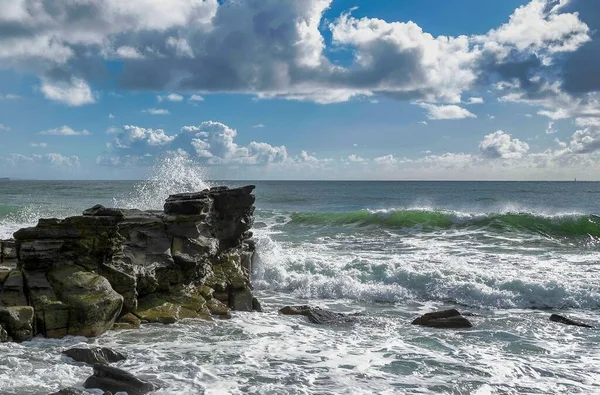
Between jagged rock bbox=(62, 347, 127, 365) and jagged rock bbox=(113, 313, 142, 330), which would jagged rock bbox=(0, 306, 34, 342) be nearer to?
jagged rock bbox=(62, 347, 127, 365)

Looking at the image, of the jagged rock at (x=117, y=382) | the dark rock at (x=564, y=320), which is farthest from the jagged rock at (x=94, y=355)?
the dark rock at (x=564, y=320)

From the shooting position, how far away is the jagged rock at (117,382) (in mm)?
8422

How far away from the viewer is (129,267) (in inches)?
526

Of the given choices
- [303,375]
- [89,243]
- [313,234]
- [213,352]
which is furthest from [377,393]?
[313,234]

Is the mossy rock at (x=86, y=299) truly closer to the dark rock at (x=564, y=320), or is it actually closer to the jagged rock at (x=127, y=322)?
the jagged rock at (x=127, y=322)

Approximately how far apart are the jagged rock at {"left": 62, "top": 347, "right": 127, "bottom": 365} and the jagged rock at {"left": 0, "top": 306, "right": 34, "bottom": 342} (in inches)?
54.1

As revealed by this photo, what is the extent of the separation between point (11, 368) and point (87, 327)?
2.03 meters

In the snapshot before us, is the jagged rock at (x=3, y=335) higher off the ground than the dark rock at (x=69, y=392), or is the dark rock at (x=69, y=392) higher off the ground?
the jagged rock at (x=3, y=335)

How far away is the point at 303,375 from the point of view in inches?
383

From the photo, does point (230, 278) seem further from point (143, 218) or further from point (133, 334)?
point (133, 334)

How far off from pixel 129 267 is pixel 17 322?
9.99 ft

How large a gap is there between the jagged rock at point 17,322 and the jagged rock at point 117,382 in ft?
9.80

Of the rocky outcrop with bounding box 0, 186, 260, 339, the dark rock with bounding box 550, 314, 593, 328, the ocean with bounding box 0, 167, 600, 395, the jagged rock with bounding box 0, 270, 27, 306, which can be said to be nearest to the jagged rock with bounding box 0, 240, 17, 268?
the rocky outcrop with bounding box 0, 186, 260, 339

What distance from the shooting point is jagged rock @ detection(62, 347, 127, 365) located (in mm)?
9672
